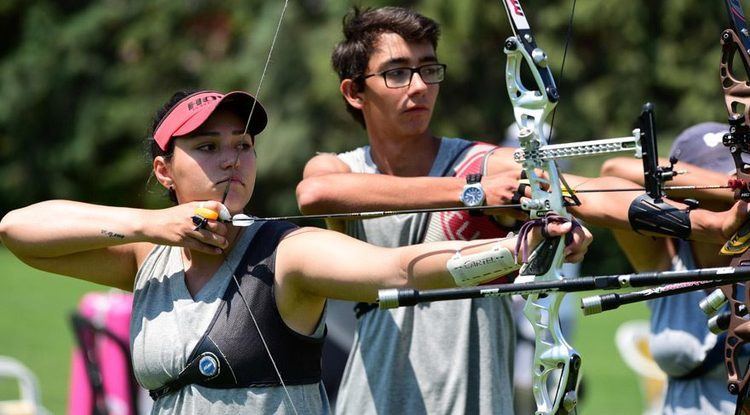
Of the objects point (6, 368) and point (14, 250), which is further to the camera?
point (6, 368)

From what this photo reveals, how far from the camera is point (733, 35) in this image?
110 inches

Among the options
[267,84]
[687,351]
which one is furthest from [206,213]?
[267,84]

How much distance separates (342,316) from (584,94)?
12.6m

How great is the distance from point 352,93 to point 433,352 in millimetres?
818

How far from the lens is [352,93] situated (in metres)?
3.64

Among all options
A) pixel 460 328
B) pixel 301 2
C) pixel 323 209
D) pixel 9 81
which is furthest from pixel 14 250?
pixel 9 81

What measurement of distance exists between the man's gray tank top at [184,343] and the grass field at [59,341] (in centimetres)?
527

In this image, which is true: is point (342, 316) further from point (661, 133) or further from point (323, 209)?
point (661, 133)

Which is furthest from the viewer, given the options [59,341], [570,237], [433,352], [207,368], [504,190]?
[59,341]

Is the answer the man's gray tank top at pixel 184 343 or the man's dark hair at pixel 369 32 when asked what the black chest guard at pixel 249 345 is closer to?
the man's gray tank top at pixel 184 343

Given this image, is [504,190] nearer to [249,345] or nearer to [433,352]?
[433,352]

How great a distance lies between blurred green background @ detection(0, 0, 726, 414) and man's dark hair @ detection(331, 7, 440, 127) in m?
6.83

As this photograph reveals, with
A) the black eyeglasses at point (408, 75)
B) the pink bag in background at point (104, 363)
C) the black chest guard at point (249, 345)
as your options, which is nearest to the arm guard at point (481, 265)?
the black chest guard at point (249, 345)

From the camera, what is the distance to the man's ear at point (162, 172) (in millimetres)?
2963
